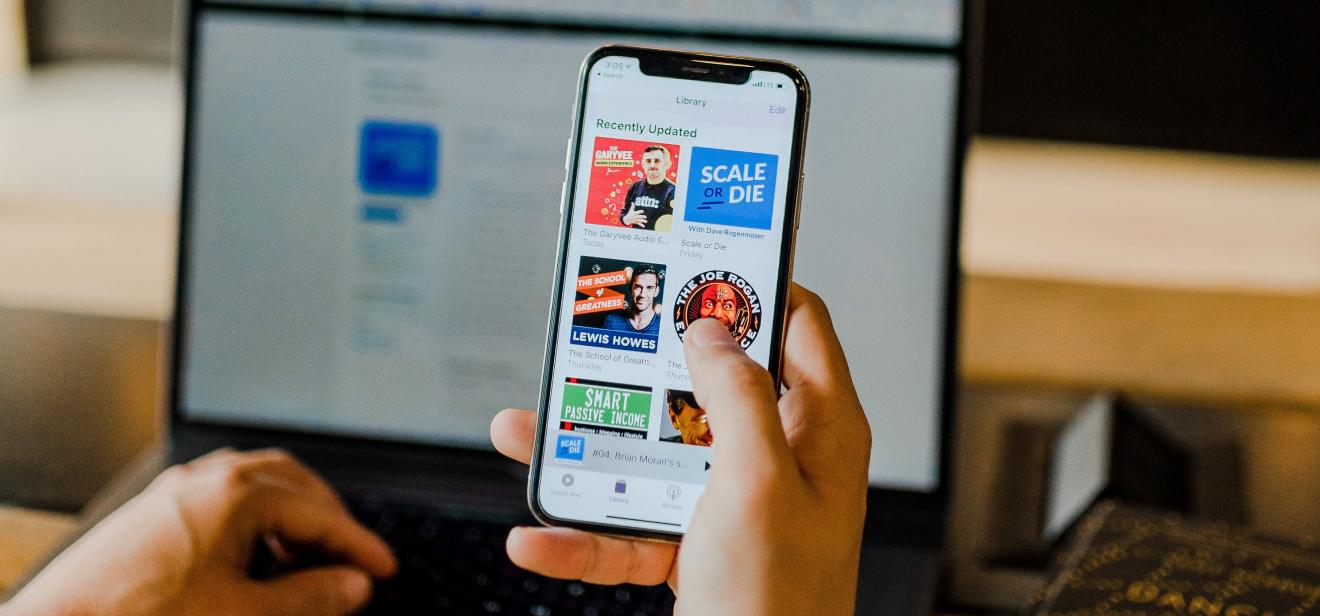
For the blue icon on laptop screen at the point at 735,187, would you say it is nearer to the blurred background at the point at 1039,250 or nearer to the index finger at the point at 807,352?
the index finger at the point at 807,352

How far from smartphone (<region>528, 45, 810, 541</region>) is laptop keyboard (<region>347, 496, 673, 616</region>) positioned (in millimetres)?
113

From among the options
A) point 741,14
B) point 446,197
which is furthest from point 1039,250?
point 446,197

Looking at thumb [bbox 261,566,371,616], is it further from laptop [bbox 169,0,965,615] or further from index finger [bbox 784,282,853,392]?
index finger [bbox 784,282,853,392]

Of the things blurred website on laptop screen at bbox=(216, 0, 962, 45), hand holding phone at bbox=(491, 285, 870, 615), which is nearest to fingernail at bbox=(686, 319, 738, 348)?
hand holding phone at bbox=(491, 285, 870, 615)

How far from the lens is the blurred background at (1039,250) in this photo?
0.61 m

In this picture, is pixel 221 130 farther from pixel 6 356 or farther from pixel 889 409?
pixel 889 409

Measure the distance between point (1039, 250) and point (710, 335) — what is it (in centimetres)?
54

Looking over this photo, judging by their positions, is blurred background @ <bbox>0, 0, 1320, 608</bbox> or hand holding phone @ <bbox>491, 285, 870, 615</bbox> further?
blurred background @ <bbox>0, 0, 1320, 608</bbox>

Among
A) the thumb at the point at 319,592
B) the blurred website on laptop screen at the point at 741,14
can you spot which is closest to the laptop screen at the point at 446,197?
the blurred website on laptop screen at the point at 741,14

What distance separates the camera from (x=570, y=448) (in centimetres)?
35

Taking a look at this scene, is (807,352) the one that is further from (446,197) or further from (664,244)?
(446,197)

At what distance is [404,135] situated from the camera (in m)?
0.55

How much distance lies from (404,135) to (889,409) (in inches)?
11.5

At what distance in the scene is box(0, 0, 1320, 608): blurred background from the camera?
0.61 m
